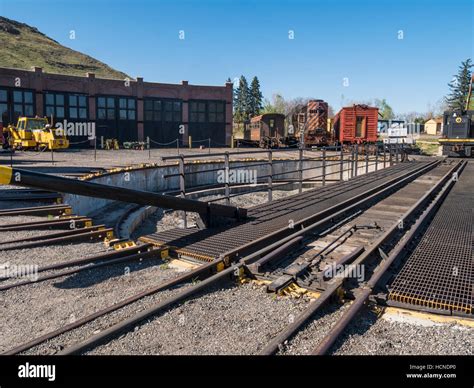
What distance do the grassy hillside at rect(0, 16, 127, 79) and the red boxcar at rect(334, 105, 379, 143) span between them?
5146 cm

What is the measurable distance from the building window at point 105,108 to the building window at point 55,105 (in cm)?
284

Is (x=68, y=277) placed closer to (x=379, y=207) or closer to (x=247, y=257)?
(x=247, y=257)

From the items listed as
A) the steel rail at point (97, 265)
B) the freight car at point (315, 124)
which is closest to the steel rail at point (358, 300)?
the steel rail at point (97, 265)

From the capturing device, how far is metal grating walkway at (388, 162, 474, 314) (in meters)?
4.18

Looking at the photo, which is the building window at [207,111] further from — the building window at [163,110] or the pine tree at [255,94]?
the pine tree at [255,94]

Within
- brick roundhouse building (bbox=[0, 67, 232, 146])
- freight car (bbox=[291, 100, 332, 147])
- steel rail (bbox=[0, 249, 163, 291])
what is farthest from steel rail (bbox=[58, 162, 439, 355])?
brick roundhouse building (bbox=[0, 67, 232, 146])

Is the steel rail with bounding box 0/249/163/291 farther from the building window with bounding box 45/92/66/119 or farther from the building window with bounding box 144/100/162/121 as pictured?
the building window with bounding box 144/100/162/121

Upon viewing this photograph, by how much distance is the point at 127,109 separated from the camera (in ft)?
122

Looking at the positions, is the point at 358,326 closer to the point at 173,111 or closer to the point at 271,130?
the point at 271,130

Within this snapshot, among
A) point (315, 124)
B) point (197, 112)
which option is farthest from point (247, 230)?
point (197, 112)

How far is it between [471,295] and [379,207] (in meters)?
5.74

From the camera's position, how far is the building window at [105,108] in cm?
3584

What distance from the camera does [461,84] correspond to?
289 feet

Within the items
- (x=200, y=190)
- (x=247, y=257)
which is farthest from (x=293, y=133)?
(x=247, y=257)
